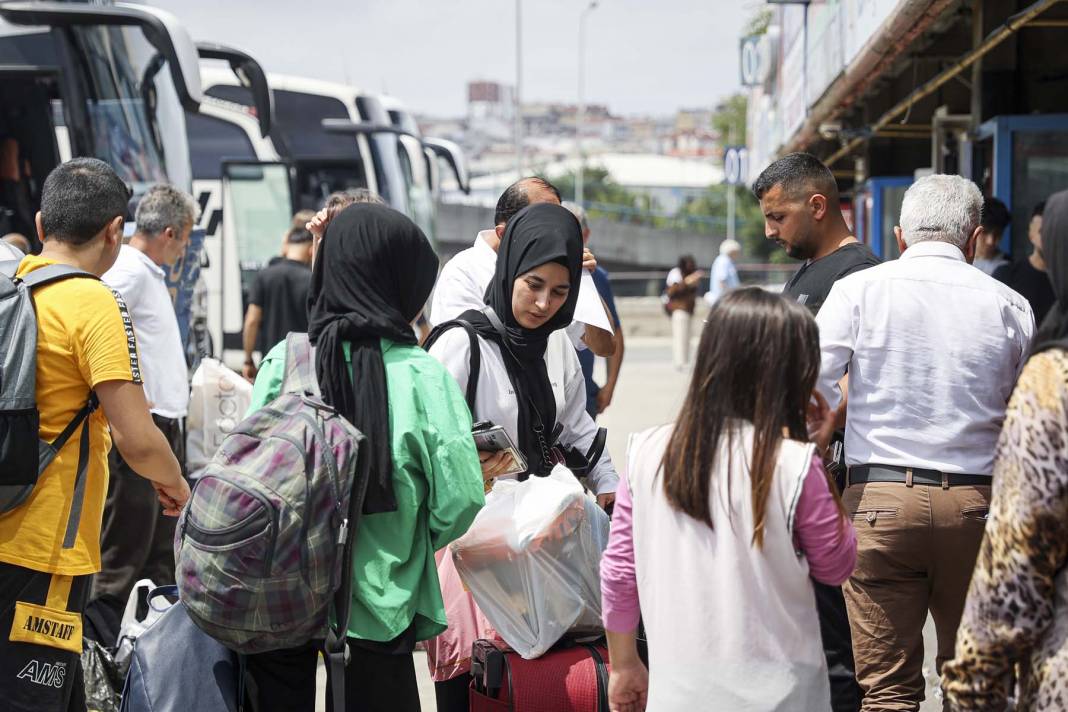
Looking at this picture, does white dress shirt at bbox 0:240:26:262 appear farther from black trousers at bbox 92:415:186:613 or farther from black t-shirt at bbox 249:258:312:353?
black t-shirt at bbox 249:258:312:353

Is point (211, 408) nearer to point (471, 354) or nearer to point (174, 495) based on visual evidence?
point (174, 495)

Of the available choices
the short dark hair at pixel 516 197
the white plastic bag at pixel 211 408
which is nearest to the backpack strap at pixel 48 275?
the short dark hair at pixel 516 197

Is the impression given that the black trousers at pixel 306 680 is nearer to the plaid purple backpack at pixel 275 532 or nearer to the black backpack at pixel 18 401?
the plaid purple backpack at pixel 275 532

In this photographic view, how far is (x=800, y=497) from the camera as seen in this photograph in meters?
2.65

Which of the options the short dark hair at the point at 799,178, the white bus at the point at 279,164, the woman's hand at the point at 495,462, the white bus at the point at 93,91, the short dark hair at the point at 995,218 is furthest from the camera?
the white bus at the point at 279,164

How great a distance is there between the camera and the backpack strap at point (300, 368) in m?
3.18

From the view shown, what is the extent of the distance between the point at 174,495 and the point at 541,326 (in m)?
1.18

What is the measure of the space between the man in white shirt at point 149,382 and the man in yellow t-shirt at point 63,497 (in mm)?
1579

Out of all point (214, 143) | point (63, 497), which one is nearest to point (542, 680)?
point (63, 497)

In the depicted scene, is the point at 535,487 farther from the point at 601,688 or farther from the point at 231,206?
the point at 231,206

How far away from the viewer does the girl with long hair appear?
2.64 metres

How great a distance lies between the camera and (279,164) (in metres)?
15.0

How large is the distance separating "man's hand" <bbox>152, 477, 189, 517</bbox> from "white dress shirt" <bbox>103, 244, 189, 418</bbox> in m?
1.60

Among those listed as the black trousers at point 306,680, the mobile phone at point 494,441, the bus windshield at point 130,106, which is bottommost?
the black trousers at point 306,680
